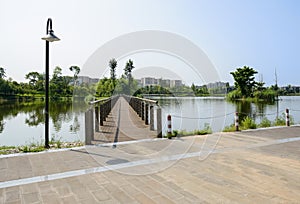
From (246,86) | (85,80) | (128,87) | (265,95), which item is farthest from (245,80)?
(85,80)

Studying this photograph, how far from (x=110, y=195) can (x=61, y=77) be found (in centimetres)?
4942

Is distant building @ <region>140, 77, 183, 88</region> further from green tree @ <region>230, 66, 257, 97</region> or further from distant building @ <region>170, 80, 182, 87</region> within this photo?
green tree @ <region>230, 66, 257, 97</region>

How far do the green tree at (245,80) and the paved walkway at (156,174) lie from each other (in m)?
40.8

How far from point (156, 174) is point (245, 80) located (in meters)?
44.4

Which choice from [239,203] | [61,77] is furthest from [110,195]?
[61,77]

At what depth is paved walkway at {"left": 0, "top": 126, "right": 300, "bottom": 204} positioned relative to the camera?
2.94 meters

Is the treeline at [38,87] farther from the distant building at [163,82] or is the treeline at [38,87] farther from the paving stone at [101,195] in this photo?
the paving stone at [101,195]

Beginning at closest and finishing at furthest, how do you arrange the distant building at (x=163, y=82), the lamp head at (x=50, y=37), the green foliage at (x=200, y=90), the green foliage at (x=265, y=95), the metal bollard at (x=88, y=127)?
the lamp head at (x=50, y=37) < the metal bollard at (x=88, y=127) < the green foliage at (x=200, y=90) < the distant building at (x=163, y=82) < the green foliage at (x=265, y=95)

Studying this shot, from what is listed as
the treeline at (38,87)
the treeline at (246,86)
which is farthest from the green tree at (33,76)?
the treeline at (246,86)

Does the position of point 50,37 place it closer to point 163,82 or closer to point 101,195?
point 101,195

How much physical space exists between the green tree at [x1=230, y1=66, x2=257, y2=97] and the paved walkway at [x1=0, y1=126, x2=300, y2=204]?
40809mm

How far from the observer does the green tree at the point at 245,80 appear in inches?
1730

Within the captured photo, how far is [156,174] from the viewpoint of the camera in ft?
12.3

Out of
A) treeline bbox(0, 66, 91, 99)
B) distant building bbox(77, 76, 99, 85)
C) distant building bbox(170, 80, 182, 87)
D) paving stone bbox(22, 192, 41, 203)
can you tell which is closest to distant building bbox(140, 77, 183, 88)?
distant building bbox(170, 80, 182, 87)
